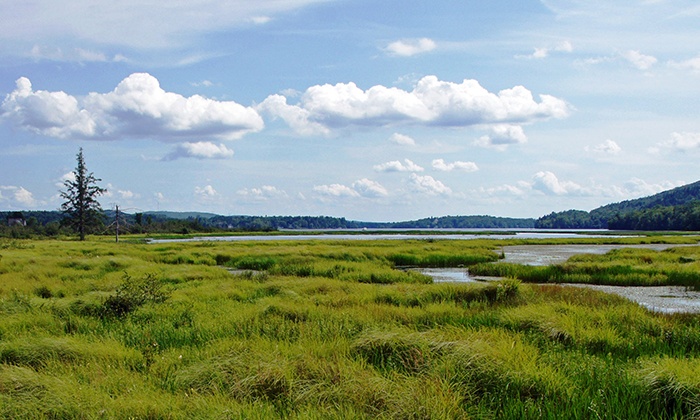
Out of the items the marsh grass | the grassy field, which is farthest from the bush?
the marsh grass

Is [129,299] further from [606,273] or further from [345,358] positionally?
[606,273]

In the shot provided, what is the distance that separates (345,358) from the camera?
310 inches

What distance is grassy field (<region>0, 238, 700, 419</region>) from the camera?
6.23 meters

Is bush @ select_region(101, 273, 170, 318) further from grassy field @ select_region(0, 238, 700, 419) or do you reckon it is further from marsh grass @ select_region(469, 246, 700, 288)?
marsh grass @ select_region(469, 246, 700, 288)

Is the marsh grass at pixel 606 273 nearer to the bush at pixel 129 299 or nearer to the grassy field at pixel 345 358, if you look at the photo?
the grassy field at pixel 345 358

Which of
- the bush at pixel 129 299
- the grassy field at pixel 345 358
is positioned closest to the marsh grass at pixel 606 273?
the grassy field at pixel 345 358

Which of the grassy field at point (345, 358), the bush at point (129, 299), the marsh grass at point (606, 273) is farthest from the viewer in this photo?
the marsh grass at point (606, 273)

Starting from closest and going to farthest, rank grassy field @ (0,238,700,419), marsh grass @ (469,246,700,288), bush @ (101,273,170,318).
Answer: grassy field @ (0,238,700,419) < bush @ (101,273,170,318) < marsh grass @ (469,246,700,288)

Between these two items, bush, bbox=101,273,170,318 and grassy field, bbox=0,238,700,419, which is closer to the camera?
grassy field, bbox=0,238,700,419

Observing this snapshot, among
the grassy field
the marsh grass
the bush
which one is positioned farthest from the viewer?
the marsh grass

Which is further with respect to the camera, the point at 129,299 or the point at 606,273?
the point at 606,273

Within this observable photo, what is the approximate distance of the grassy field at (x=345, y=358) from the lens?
6.23m

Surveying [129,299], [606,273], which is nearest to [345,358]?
[129,299]

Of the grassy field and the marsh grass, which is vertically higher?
the grassy field
